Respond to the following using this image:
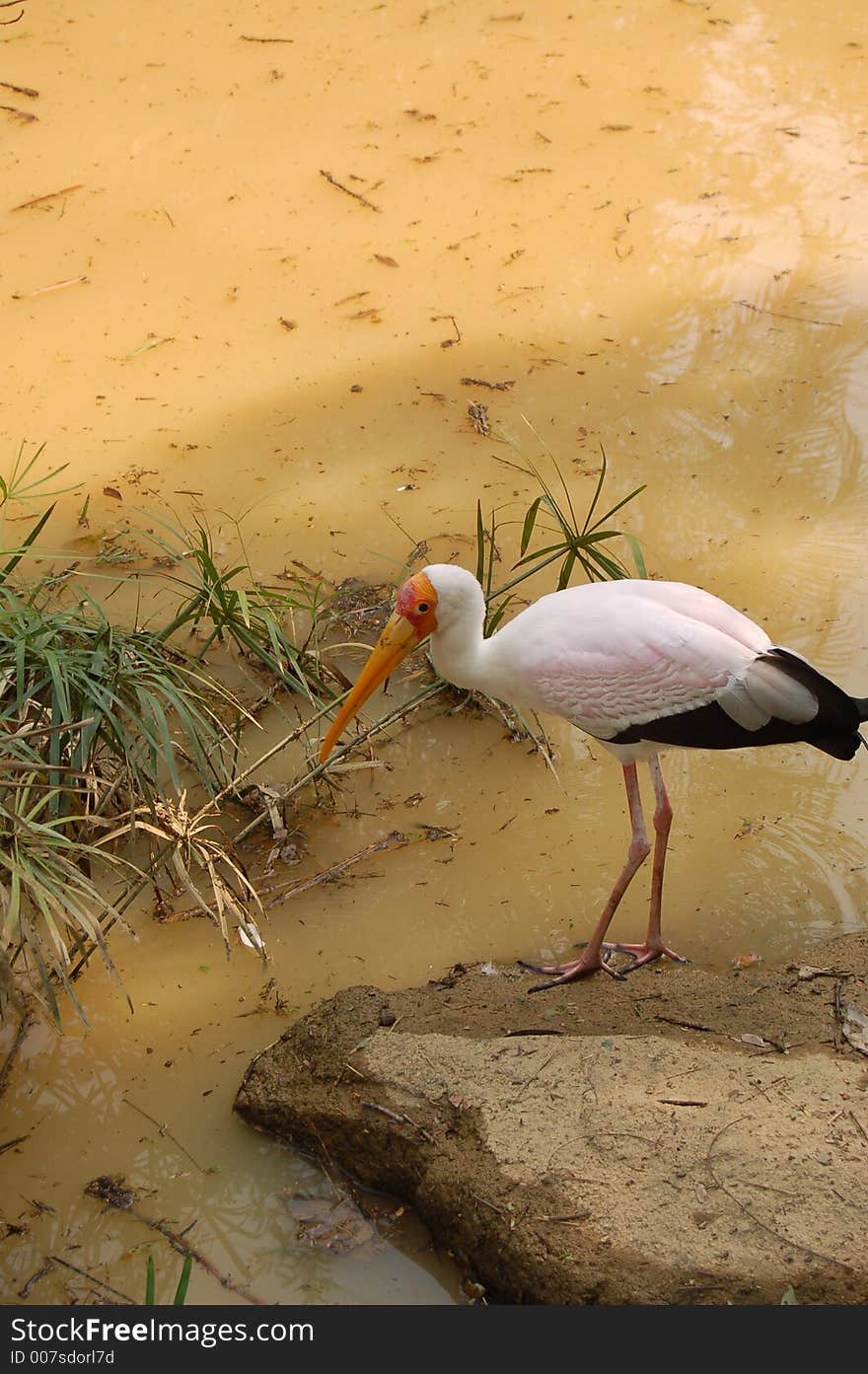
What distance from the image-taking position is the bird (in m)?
3.37

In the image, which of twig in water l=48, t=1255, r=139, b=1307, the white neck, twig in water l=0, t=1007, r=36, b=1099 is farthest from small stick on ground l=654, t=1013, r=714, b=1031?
twig in water l=0, t=1007, r=36, b=1099

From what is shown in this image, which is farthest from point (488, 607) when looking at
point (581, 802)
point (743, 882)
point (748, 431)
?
point (748, 431)

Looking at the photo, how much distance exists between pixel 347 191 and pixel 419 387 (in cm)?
171

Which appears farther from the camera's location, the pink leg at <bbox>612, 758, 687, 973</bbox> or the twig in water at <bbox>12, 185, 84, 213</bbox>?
the twig in water at <bbox>12, 185, 84, 213</bbox>

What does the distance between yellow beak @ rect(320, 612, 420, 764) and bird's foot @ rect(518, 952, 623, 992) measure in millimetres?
806

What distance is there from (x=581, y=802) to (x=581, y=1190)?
1.57 meters

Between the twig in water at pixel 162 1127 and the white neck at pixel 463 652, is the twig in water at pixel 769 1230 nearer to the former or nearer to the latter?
the twig in water at pixel 162 1127

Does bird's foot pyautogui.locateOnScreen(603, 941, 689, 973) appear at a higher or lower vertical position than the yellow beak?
lower

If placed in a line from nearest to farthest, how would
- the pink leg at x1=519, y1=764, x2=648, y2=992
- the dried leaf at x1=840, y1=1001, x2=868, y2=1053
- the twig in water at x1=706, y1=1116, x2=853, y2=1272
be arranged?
the twig in water at x1=706, y1=1116, x2=853, y2=1272
the dried leaf at x1=840, y1=1001, x2=868, y2=1053
the pink leg at x1=519, y1=764, x2=648, y2=992

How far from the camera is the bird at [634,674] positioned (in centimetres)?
337

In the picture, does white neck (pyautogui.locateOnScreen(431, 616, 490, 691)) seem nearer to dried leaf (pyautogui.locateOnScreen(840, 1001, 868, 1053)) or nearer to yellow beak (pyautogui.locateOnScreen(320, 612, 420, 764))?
yellow beak (pyautogui.locateOnScreen(320, 612, 420, 764))

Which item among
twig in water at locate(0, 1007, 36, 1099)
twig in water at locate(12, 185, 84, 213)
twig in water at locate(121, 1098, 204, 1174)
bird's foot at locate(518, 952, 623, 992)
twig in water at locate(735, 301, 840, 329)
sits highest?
twig in water at locate(12, 185, 84, 213)

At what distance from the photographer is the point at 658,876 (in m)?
3.62

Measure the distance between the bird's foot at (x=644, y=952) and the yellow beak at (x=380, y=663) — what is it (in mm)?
944
